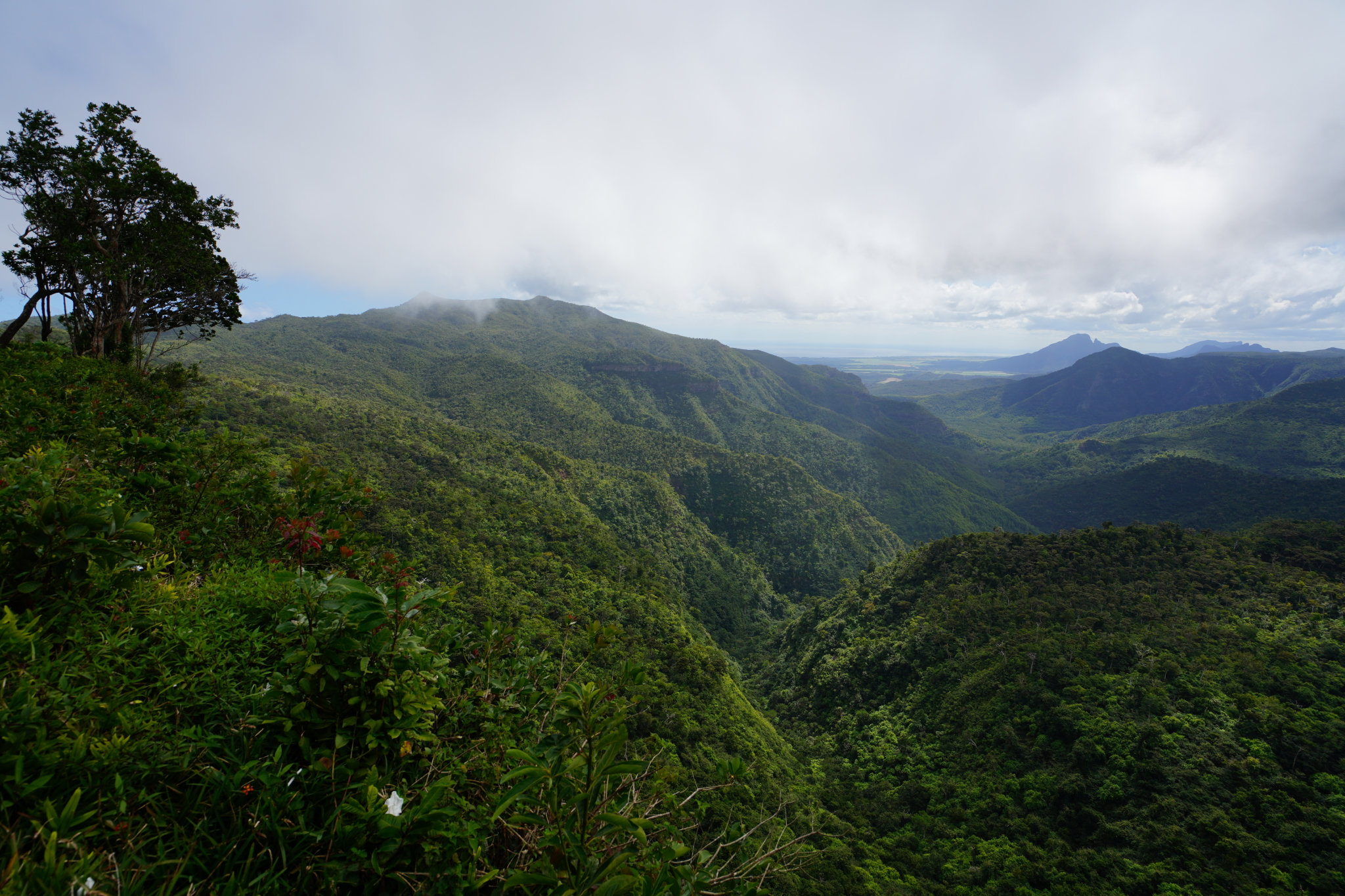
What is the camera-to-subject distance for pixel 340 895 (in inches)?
76.7

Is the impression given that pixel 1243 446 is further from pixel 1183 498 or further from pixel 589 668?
pixel 589 668

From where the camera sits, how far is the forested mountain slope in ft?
337

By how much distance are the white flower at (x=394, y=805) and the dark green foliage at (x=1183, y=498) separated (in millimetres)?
131650

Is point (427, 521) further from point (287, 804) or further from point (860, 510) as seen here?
point (860, 510)

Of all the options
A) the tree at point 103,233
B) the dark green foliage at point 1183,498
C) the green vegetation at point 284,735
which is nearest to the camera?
the green vegetation at point 284,735

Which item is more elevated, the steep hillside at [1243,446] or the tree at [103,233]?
the tree at [103,233]

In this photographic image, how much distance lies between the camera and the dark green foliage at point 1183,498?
87.4m

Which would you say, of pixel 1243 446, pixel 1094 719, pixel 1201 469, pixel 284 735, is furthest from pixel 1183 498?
pixel 284 735

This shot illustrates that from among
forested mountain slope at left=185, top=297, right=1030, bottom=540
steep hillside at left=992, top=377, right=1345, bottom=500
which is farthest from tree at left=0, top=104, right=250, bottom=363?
steep hillside at left=992, top=377, right=1345, bottom=500

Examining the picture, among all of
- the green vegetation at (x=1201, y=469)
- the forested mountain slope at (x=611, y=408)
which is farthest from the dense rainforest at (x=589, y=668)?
the forested mountain slope at (x=611, y=408)

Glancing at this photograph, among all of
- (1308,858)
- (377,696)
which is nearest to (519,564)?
(377,696)

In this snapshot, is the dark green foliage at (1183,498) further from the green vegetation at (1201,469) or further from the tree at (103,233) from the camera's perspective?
the tree at (103,233)

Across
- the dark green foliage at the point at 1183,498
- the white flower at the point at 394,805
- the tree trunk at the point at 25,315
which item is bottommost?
the dark green foliage at the point at 1183,498

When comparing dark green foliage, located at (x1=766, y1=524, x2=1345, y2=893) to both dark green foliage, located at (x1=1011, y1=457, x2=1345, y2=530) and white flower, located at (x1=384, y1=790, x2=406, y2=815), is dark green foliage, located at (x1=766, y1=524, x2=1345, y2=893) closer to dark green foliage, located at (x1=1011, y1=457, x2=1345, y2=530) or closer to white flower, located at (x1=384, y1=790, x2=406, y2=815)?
white flower, located at (x1=384, y1=790, x2=406, y2=815)
